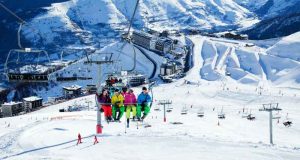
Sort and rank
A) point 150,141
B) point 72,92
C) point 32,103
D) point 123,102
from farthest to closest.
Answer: point 72,92, point 32,103, point 123,102, point 150,141

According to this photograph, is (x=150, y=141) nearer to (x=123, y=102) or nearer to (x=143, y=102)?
(x=143, y=102)

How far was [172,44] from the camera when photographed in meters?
114

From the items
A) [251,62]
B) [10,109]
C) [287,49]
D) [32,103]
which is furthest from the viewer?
[287,49]

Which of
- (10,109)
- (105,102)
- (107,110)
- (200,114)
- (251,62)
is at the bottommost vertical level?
(10,109)

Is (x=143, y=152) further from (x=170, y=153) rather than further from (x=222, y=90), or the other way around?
(x=222, y=90)

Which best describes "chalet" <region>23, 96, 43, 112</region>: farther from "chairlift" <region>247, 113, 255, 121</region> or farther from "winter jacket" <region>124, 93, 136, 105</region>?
"winter jacket" <region>124, 93, 136, 105</region>

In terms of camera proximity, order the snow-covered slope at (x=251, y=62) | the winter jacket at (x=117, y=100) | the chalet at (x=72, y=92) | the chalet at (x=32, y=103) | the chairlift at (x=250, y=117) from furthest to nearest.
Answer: the chalet at (x=72, y=92) → the chalet at (x=32, y=103) → the snow-covered slope at (x=251, y=62) → the chairlift at (x=250, y=117) → the winter jacket at (x=117, y=100)

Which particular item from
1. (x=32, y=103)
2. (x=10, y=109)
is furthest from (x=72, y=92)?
(x=10, y=109)

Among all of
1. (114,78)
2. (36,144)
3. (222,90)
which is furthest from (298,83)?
(36,144)

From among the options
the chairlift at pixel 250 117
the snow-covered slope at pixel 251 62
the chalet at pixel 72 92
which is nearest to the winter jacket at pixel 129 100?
the chairlift at pixel 250 117

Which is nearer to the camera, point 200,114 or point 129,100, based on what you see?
point 129,100

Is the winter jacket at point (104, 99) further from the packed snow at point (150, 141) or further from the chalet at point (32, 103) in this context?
the chalet at point (32, 103)

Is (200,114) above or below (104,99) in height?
below

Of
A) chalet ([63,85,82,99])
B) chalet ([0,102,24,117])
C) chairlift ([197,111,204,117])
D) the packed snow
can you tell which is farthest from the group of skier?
chalet ([63,85,82,99])
